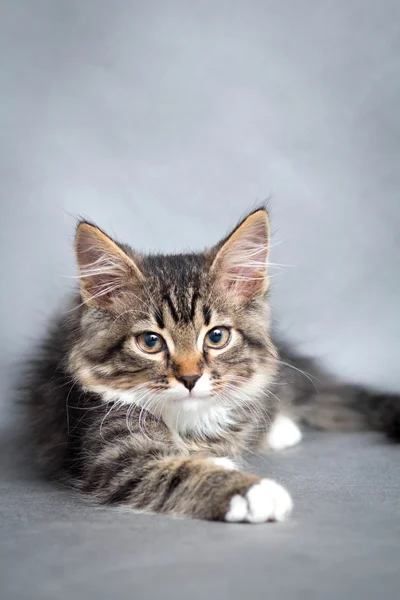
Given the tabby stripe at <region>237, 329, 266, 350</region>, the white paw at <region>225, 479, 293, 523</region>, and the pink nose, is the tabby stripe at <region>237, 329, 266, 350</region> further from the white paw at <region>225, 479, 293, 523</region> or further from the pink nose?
the white paw at <region>225, 479, 293, 523</region>

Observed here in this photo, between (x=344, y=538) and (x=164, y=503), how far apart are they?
0.51m

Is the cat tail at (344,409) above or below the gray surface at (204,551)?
above

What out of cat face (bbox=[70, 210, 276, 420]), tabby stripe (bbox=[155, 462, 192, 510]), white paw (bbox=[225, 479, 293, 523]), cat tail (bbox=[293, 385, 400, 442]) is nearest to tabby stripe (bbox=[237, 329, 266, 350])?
cat face (bbox=[70, 210, 276, 420])

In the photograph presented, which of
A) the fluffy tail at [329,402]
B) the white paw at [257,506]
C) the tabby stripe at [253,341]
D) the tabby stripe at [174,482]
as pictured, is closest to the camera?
the white paw at [257,506]

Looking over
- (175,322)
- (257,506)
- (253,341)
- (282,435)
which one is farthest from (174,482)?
(282,435)

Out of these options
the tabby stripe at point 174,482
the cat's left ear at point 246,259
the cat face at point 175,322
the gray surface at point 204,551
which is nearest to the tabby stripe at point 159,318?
the cat face at point 175,322

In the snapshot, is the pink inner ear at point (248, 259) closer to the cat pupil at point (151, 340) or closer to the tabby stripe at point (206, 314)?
the tabby stripe at point (206, 314)

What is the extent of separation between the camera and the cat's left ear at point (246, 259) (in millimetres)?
2674

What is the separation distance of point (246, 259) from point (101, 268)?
1.61 ft

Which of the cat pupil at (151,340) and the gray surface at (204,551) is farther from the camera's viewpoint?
the cat pupil at (151,340)

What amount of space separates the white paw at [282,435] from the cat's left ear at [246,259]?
27.1 inches

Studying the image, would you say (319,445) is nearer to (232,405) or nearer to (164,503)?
(232,405)

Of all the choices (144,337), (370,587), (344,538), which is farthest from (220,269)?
(370,587)

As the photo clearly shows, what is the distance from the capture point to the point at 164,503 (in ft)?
7.38
